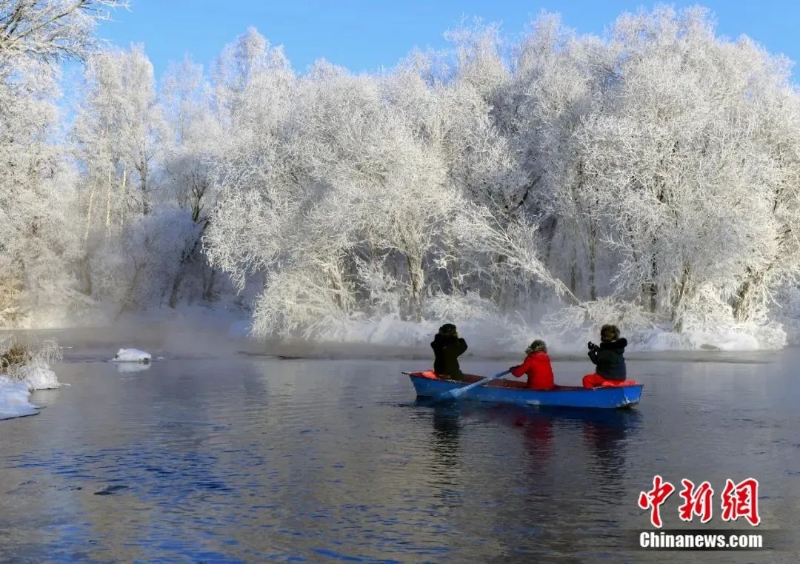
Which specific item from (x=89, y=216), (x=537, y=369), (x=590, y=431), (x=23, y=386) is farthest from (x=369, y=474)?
(x=89, y=216)

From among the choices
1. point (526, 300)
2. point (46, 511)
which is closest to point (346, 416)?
point (46, 511)

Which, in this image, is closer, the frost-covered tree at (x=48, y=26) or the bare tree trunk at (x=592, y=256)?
the frost-covered tree at (x=48, y=26)

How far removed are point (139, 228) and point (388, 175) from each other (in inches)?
801

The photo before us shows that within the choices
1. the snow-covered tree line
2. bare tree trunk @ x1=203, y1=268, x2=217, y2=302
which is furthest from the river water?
bare tree trunk @ x1=203, y1=268, x2=217, y2=302

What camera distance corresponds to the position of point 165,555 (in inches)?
336

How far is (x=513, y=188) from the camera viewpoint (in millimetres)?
41625

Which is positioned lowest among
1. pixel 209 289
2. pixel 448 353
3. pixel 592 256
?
pixel 448 353

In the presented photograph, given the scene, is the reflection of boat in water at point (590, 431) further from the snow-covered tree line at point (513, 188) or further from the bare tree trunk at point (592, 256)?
the bare tree trunk at point (592, 256)

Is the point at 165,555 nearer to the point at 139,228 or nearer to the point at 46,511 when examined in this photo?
the point at 46,511

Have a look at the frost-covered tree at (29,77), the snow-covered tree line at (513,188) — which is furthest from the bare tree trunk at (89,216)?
the frost-covered tree at (29,77)

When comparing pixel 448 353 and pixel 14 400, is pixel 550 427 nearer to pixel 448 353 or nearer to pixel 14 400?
pixel 448 353

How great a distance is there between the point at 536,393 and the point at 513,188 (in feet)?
77.1

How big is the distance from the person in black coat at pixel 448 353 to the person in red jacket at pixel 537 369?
93.6 inches

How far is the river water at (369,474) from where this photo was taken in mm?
8883
